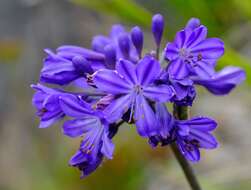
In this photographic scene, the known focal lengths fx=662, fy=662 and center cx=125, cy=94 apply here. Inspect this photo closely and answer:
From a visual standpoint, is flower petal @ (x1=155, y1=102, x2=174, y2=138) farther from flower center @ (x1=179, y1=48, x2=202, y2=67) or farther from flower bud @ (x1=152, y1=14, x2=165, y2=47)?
flower bud @ (x1=152, y1=14, x2=165, y2=47)

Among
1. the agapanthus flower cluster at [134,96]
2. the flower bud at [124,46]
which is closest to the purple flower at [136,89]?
the agapanthus flower cluster at [134,96]

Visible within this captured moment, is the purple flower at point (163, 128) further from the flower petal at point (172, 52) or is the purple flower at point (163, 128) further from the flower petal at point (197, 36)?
the flower petal at point (197, 36)

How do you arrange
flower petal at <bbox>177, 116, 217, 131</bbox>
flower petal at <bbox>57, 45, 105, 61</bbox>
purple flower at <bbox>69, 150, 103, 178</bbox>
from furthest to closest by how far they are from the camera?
1. flower petal at <bbox>57, 45, 105, 61</bbox>
2. purple flower at <bbox>69, 150, 103, 178</bbox>
3. flower petal at <bbox>177, 116, 217, 131</bbox>

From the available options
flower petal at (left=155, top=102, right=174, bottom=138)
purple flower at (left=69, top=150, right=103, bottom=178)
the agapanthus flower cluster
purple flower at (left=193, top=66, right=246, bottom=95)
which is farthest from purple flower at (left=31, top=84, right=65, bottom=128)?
purple flower at (left=193, top=66, right=246, bottom=95)

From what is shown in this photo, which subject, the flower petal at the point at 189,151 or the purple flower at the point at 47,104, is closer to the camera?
the flower petal at the point at 189,151

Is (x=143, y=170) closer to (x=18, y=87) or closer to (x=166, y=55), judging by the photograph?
(x=18, y=87)

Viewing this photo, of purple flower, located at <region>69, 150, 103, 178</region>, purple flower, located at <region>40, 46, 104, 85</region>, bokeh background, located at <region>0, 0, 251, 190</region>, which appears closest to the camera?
purple flower, located at <region>69, 150, 103, 178</region>

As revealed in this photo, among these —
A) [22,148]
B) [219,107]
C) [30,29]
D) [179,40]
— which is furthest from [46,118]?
[30,29]

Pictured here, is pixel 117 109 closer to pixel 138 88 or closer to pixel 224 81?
pixel 138 88
